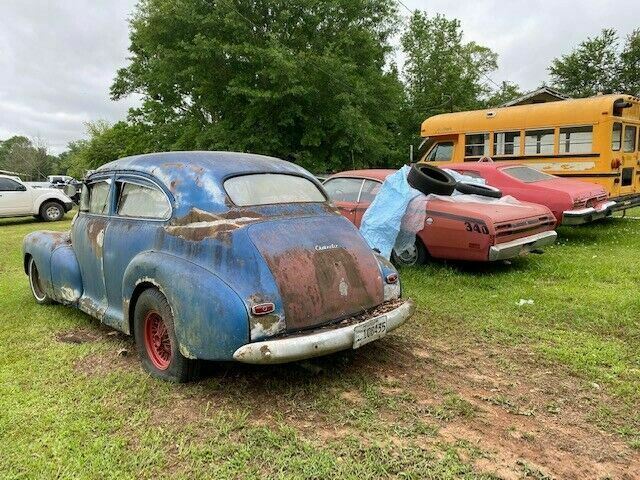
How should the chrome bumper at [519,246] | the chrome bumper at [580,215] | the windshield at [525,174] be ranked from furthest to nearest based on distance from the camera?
1. the windshield at [525,174]
2. the chrome bumper at [580,215]
3. the chrome bumper at [519,246]

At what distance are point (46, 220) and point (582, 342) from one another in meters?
17.3

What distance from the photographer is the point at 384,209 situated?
23.1ft

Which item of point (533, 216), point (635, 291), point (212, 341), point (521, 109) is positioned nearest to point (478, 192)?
point (533, 216)

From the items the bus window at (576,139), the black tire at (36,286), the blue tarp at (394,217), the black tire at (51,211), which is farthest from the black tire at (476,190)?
the black tire at (51,211)

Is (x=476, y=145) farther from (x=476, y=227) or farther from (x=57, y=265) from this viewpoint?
(x=57, y=265)

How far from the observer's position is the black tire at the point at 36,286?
19.0 ft

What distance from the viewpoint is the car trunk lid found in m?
3.41

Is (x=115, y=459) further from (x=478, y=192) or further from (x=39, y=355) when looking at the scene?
(x=478, y=192)

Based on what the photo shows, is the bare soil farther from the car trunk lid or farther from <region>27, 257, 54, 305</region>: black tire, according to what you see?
<region>27, 257, 54, 305</region>: black tire

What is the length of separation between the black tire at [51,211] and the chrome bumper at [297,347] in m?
16.4

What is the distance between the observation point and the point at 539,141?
11.1 m

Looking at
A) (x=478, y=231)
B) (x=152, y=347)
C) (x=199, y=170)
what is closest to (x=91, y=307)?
(x=152, y=347)

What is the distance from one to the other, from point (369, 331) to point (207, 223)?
140cm

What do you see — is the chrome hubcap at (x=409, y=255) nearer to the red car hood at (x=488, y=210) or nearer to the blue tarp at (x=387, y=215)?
the blue tarp at (x=387, y=215)
